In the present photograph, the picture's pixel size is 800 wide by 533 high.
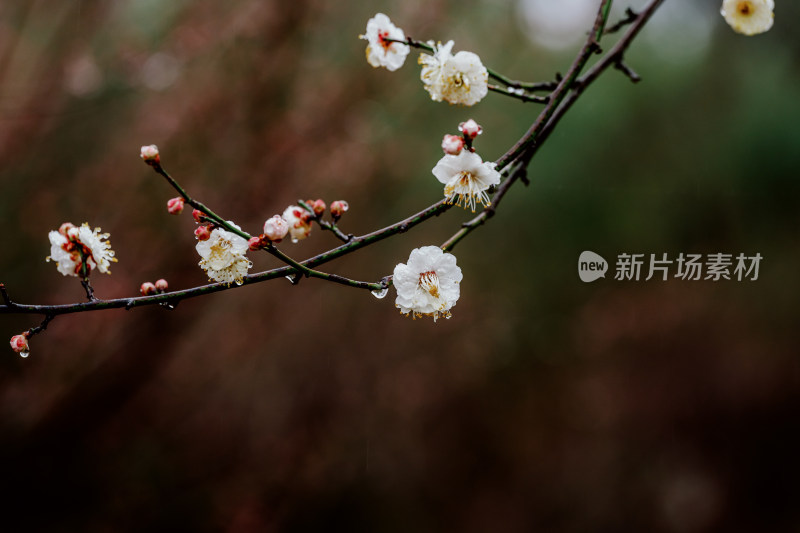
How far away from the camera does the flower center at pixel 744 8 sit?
926 mm

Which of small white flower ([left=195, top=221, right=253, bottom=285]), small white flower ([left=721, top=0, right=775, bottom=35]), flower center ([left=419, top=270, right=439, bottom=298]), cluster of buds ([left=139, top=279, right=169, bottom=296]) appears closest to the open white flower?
flower center ([left=419, top=270, right=439, bottom=298])

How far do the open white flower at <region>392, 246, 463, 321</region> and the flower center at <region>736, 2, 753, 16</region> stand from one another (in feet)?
2.22

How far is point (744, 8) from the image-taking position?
93 centimetres

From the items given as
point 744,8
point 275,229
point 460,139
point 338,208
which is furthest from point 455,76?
point 744,8

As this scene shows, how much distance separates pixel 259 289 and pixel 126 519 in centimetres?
145

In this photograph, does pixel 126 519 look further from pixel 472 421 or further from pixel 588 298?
pixel 588 298

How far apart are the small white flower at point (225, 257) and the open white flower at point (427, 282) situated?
231 mm

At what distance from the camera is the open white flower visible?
0.83 meters

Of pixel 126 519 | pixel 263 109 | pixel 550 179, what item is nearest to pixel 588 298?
pixel 550 179

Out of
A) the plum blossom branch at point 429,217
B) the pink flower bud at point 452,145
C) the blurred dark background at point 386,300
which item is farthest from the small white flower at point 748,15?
the blurred dark background at point 386,300

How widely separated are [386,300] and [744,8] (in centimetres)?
301

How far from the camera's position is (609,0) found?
82 centimetres

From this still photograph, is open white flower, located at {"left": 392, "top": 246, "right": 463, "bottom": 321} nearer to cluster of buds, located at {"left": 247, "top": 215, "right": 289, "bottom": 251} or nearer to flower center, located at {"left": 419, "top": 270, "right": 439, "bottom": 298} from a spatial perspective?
flower center, located at {"left": 419, "top": 270, "right": 439, "bottom": 298}

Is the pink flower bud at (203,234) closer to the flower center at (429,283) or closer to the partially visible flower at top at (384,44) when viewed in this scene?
the flower center at (429,283)
